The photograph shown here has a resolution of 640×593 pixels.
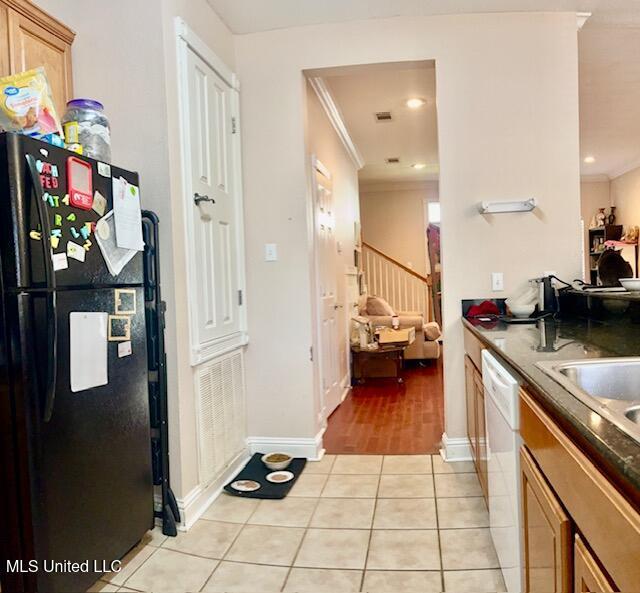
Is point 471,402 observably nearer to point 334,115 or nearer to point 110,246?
point 110,246

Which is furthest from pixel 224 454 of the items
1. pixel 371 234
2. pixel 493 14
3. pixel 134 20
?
pixel 371 234

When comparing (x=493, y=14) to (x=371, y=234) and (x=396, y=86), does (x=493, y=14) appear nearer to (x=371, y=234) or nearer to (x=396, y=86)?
(x=396, y=86)

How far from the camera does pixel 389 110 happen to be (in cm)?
436

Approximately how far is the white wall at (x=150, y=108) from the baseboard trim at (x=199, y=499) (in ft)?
0.15

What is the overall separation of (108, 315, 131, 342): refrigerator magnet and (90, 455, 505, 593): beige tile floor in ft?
2.95

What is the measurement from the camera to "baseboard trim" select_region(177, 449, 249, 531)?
2.20 metres

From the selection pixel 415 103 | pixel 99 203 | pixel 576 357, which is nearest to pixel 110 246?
pixel 99 203

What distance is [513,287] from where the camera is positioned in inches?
115

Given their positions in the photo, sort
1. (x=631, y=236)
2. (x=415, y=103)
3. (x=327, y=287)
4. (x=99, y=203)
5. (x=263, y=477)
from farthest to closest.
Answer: (x=631, y=236) < (x=415, y=103) < (x=327, y=287) < (x=263, y=477) < (x=99, y=203)

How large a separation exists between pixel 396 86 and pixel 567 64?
1312 mm

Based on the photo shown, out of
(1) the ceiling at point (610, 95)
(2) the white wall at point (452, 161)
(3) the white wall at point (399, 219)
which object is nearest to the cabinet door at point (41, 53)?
(2) the white wall at point (452, 161)

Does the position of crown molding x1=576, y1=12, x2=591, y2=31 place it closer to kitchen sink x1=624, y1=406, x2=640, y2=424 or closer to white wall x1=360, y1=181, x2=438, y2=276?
kitchen sink x1=624, y1=406, x2=640, y2=424

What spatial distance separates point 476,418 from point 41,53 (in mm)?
2520

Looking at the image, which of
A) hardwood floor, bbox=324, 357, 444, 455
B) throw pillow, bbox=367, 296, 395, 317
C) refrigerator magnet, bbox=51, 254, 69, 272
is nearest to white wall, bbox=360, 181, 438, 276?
throw pillow, bbox=367, 296, 395, 317
